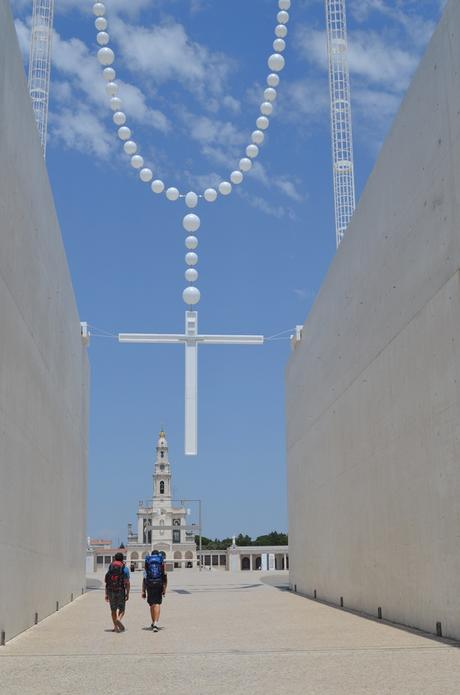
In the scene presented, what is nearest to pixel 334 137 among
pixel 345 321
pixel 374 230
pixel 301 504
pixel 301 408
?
pixel 301 408

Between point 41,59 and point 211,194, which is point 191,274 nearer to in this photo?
point 211,194

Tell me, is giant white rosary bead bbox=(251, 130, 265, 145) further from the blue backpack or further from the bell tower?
the bell tower

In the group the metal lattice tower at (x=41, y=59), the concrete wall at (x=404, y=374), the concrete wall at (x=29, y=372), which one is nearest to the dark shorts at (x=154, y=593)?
the concrete wall at (x=29, y=372)

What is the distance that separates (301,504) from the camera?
24.8m

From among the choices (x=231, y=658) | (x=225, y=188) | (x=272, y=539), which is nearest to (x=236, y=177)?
(x=225, y=188)

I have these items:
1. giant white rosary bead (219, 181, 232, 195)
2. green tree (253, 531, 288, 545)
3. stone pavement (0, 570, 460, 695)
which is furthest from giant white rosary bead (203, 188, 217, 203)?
green tree (253, 531, 288, 545)

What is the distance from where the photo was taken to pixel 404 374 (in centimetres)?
1223

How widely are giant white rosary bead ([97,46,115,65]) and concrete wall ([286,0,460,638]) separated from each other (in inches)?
249

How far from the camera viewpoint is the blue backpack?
11672 millimetres

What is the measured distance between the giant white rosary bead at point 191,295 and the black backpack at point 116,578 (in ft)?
37.1

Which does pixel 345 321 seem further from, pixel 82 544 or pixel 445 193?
pixel 82 544

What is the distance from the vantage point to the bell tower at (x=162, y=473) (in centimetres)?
11500

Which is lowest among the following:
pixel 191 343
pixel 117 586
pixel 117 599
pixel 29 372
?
pixel 117 599

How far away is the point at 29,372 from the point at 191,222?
8.26m
